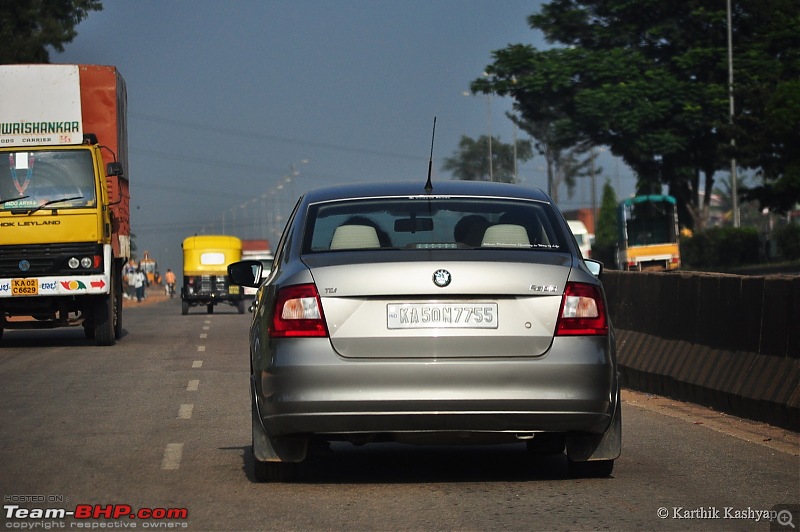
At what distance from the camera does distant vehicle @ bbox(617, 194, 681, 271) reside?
5703cm

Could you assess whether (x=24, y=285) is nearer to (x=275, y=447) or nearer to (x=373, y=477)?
(x=373, y=477)

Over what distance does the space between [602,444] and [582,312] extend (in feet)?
2.87

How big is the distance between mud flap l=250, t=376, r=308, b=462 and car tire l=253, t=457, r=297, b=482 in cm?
20

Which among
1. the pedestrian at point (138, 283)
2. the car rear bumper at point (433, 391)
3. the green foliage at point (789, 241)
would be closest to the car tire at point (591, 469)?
the car rear bumper at point (433, 391)

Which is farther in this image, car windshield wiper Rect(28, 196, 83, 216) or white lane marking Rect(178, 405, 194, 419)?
car windshield wiper Rect(28, 196, 83, 216)

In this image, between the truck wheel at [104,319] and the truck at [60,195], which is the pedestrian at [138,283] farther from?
the truck wheel at [104,319]

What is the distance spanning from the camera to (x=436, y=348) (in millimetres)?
7148

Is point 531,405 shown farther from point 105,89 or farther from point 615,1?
point 615,1

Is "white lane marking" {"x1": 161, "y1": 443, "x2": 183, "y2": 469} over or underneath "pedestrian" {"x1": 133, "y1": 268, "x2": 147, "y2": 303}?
underneath

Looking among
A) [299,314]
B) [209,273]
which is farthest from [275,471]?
[209,273]

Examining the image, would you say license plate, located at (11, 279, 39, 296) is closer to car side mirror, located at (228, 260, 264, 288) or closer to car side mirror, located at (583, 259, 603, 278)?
car side mirror, located at (228, 260, 264, 288)

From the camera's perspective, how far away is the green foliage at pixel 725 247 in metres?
58.7

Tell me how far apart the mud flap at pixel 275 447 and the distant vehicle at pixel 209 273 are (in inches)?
1370

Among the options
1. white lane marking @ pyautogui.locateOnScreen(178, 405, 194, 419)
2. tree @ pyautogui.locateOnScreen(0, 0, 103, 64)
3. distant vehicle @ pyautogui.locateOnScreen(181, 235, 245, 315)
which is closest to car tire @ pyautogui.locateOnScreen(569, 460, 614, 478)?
white lane marking @ pyautogui.locateOnScreen(178, 405, 194, 419)
